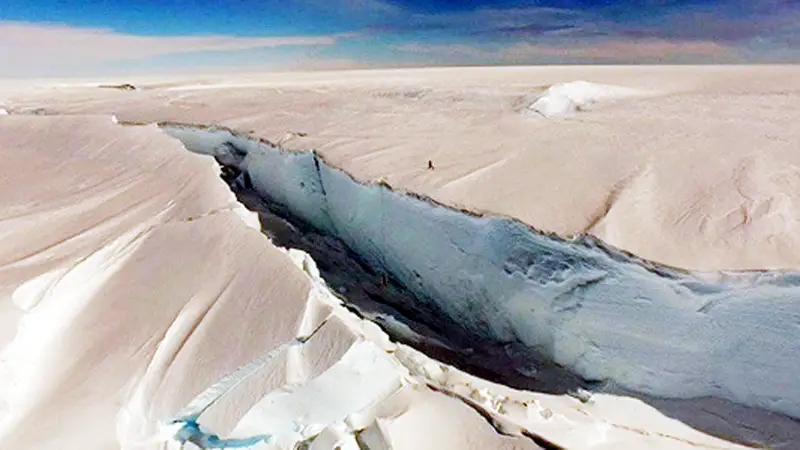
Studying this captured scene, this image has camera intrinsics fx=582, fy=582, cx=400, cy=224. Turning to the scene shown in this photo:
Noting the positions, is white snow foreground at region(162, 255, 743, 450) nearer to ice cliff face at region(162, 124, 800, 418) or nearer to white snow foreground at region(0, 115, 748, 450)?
white snow foreground at region(0, 115, 748, 450)

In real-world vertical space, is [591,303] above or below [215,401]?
above

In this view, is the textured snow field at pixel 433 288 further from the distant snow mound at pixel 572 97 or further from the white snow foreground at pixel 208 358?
the distant snow mound at pixel 572 97

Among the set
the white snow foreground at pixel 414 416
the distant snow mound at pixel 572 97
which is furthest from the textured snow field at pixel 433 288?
the distant snow mound at pixel 572 97

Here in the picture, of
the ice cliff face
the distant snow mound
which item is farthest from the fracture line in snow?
the distant snow mound

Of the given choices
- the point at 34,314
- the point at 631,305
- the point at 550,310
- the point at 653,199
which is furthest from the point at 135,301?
the point at 653,199

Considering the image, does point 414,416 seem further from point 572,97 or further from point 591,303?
point 572,97

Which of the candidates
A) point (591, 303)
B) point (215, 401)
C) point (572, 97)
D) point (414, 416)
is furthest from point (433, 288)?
point (572, 97)
